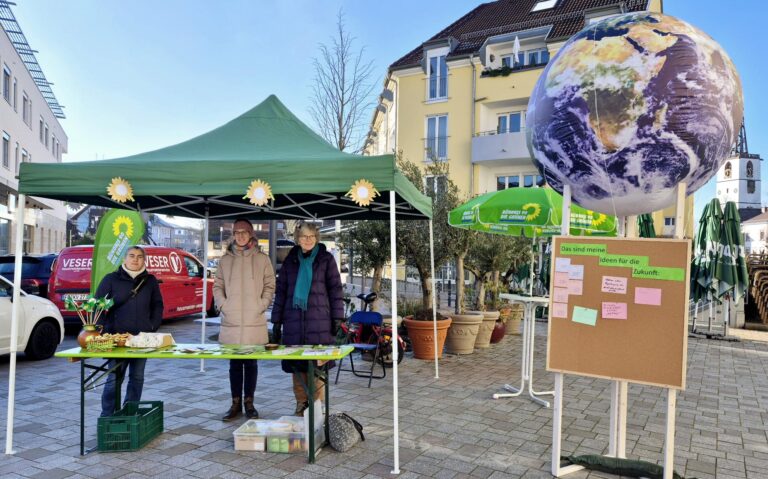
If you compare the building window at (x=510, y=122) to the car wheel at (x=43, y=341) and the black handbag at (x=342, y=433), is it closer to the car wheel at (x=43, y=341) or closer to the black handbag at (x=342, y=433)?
the car wheel at (x=43, y=341)

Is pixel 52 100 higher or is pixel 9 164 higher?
pixel 52 100

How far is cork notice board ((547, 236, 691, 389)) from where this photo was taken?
139 inches

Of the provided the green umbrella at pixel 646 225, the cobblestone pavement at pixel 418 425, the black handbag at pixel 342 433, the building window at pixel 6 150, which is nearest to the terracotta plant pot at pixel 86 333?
the cobblestone pavement at pixel 418 425

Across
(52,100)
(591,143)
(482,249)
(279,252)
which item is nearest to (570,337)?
(591,143)

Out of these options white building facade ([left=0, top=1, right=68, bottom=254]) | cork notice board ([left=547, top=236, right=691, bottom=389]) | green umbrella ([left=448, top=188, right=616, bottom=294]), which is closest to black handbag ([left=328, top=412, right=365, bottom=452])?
cork notice board ([left=547, top=236, right=691, bottom=389])

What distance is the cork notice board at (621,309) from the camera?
11.6ft

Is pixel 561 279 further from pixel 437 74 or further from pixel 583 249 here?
pixel 437 74

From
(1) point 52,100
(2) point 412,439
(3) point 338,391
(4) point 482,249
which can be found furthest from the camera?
(1) point 52,100

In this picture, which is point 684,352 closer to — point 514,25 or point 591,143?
point 591,143

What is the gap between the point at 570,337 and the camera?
3.85 metres

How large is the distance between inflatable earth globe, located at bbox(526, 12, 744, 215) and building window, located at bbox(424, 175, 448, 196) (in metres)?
5.45

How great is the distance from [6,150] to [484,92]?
21.7 m

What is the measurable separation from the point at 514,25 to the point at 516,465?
24.3 m

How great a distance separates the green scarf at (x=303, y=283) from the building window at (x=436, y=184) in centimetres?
472
